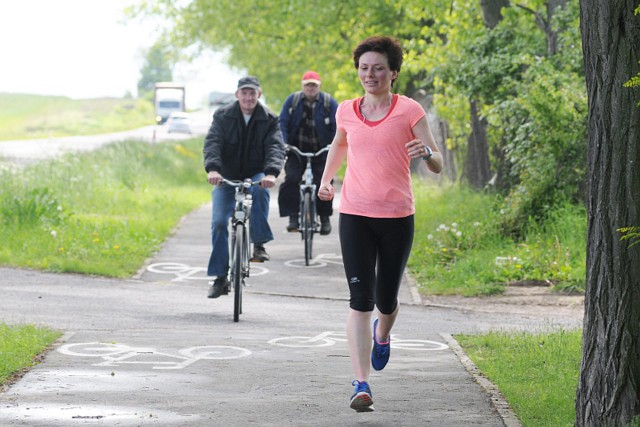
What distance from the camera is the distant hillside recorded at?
93825 millimetres

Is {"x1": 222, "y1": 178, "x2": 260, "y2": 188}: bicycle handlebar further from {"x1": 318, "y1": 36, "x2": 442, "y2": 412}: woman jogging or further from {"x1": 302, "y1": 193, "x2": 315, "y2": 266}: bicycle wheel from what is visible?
{"x1": 302, "y1": 193, "x2": 315, "y2": 266}: bicycle wheel

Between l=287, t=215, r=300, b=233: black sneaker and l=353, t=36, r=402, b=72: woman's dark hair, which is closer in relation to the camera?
l=353, t=36, r=402, b=72: woman's dark hair

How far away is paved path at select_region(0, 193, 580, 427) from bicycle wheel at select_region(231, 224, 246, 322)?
0.13 m

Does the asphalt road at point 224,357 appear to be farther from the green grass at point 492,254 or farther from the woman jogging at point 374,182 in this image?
the green grass at point 492,254

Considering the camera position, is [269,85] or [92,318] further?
[269,85]

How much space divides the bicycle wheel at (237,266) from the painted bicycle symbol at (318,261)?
4.99 meters

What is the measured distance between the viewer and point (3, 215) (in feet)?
54.7

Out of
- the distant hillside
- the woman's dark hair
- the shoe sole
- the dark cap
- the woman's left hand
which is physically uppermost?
the woman's dark hair

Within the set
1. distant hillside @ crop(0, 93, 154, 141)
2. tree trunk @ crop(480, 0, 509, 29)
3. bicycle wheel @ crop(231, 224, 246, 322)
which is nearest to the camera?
bicycle wheel @ crop(231, 224, 246, 322)

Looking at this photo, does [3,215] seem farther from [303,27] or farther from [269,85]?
[269,85]

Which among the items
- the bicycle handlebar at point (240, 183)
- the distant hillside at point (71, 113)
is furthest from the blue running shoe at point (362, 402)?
the distant hillside at point (71, 113)

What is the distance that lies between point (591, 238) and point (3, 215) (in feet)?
39.2

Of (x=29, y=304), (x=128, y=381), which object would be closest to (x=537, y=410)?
(x=128, y=381)

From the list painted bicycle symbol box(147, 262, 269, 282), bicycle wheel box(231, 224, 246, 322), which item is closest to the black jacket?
bicycle wheel box(231, 224, 246, 322)
